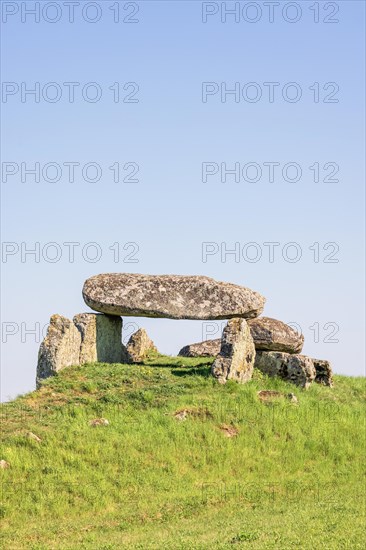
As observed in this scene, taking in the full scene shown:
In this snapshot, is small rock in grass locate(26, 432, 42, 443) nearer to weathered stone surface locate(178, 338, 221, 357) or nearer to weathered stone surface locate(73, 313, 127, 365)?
weathered stone surface locate(73, 313, 127, 365)

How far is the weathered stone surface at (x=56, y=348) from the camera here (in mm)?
36653

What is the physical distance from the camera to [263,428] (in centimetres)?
3297

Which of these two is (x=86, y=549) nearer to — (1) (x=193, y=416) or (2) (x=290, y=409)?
(1) (x=193, y=416)

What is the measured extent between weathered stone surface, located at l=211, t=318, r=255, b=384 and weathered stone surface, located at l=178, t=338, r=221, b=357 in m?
8.52

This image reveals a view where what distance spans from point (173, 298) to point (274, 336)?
4.61 metres

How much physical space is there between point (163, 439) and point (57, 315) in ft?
29.1

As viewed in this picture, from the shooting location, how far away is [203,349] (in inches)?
1837

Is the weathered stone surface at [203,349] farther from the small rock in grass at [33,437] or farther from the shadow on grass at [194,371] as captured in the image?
the small rock in grass at [33,437]

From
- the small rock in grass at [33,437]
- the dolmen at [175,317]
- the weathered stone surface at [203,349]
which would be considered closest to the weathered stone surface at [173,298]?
the dolmen at [175,317]

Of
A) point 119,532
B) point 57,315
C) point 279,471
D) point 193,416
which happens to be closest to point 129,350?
point 57,315

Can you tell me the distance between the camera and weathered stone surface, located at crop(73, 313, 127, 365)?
39.1 metres

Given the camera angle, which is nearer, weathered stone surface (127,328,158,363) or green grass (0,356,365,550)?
green grass (0,356,365,550)

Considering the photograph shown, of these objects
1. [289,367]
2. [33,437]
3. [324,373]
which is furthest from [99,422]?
[324,373]

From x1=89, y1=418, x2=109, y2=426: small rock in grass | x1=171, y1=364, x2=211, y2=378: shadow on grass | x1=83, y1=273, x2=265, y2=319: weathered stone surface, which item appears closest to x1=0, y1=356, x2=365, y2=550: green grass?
x1=171, y1=364, x2=211, y2=378: shadow on grass
